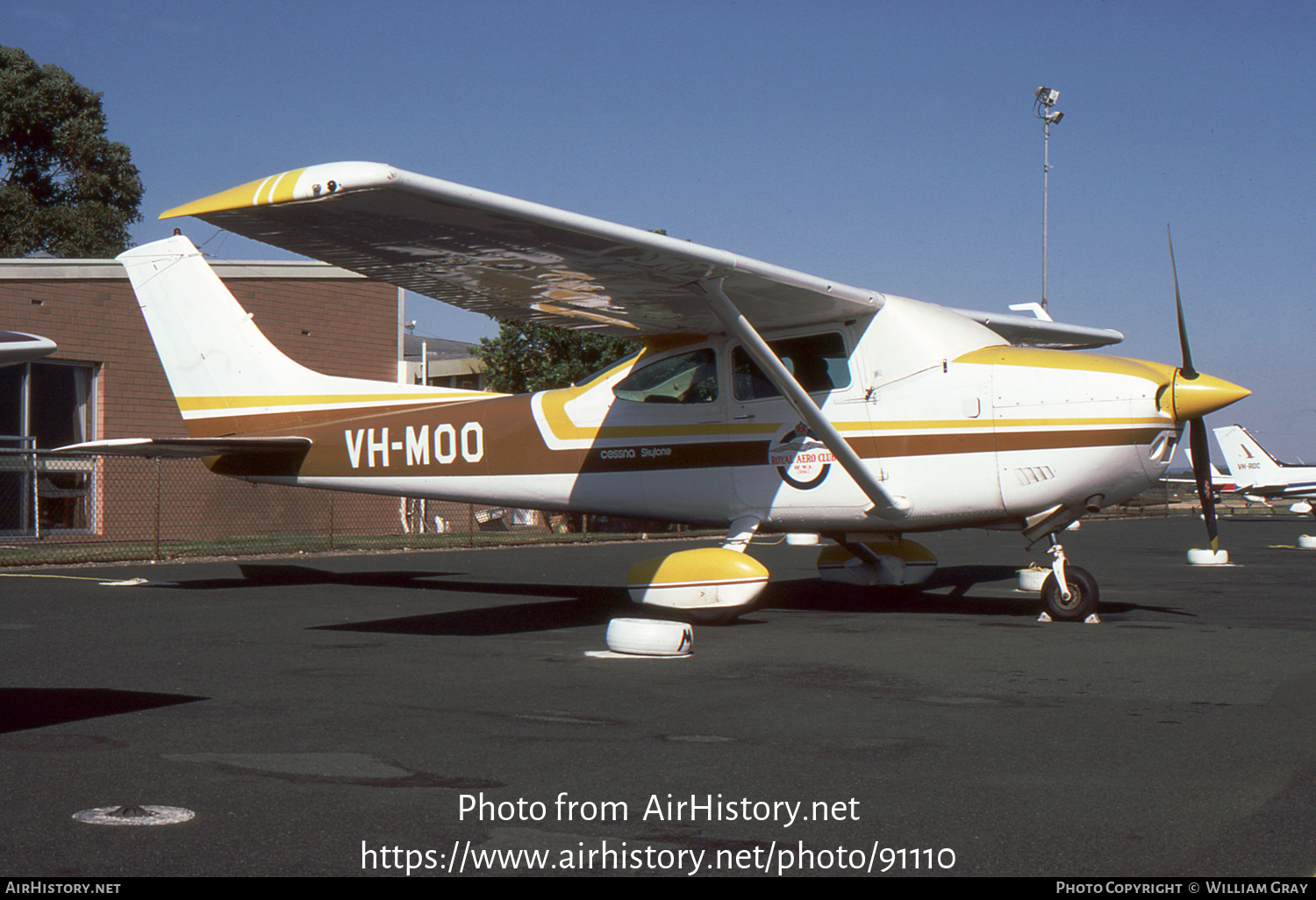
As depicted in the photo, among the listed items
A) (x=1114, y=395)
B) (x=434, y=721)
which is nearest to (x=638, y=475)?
(x=1114, y=395)

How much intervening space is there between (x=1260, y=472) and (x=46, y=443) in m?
44.5

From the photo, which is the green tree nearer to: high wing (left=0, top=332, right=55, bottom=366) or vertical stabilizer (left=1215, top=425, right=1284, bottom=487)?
high wing (left=0, top=332, right=55, bottom=366)

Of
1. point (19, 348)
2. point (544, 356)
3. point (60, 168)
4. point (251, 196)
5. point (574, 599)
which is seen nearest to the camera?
point (19, 348)

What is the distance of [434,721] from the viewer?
486 centimetres

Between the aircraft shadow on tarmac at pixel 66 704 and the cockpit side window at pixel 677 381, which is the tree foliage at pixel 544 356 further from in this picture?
the aircraft shadow on tarmac at pixel 66 704

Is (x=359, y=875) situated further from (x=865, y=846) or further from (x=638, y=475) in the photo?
(x=638, y=475)

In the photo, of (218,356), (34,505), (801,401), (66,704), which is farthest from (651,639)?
(34,505)

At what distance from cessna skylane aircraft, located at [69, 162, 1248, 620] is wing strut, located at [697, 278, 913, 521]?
2 cm

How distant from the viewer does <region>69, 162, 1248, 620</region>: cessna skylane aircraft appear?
7.54 metres

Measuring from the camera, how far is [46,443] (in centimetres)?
1970

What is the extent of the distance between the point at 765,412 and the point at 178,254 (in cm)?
701

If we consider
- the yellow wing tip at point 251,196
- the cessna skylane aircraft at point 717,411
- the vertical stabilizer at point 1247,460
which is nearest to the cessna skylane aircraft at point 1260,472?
the vertical stabilizer at point 1247,460

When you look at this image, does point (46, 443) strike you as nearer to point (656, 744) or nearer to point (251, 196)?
point (251, 196)

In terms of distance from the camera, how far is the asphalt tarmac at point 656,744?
3.04 meters
